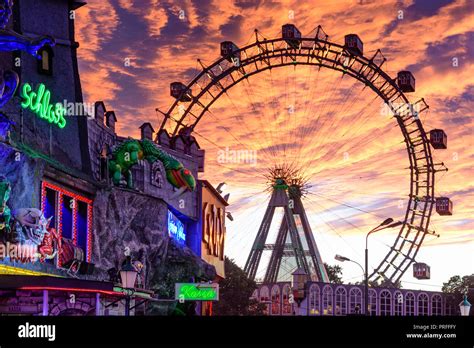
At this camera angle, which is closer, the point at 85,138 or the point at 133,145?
the point at 85,138

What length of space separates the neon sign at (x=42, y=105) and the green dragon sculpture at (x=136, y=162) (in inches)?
229

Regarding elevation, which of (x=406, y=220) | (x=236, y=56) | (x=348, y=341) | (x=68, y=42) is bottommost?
(x=348, y=341)

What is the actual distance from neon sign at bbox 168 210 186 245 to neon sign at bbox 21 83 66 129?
1489 centimetres

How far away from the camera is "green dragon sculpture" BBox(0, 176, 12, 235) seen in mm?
28234

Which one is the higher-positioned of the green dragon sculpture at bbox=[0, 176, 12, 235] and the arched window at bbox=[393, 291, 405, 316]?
the green dragon sculpture at bbox=[0, 176, 12, 235]

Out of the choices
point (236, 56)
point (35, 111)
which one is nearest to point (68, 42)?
point (35, 111)

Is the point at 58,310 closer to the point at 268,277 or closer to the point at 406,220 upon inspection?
the point at 406,220

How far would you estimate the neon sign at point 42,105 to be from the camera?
32562mm

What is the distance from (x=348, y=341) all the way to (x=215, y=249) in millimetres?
50718

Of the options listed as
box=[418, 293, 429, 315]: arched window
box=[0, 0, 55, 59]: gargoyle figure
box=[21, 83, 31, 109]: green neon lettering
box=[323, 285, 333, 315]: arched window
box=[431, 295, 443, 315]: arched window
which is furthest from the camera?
box=[431, 295, 443, 315]: arched window

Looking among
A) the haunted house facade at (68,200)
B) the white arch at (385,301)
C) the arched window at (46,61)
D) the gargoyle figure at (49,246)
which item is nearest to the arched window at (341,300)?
the white arch at (385,301)

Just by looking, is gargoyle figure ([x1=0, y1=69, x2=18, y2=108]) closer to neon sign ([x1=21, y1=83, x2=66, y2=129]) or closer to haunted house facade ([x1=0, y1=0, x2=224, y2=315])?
haunted house facade ([x1=0, y1=0, x2=224, y2=315])

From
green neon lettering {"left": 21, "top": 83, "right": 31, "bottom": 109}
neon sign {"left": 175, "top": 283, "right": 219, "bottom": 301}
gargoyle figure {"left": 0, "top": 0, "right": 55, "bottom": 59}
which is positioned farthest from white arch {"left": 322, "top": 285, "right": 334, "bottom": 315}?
gargoyle figure {"left": 0, "top": 0, "right": 55, "bottom": 59}

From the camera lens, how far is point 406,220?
66875 mm
